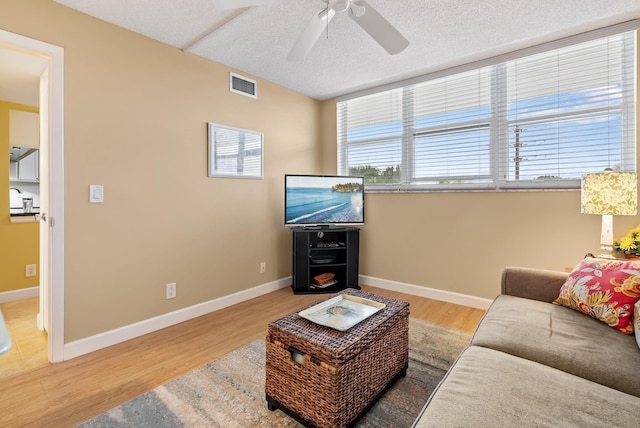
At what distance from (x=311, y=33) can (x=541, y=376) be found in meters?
2.07

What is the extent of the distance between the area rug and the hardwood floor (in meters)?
0.13

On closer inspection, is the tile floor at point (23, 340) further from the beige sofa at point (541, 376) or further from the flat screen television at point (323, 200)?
the beige sofa at point (541, 376)

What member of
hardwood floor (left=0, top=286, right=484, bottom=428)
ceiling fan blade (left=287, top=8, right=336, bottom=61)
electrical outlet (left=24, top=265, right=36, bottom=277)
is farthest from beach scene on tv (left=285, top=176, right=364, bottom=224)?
electrical outlet (left=24, top=265, right=36, bottom=277)

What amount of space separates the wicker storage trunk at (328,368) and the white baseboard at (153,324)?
4.85 ft

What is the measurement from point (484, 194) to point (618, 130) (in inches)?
41.3

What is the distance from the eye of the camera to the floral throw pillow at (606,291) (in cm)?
148

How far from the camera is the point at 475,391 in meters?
1.02

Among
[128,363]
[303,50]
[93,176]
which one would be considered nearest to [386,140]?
[303,50]

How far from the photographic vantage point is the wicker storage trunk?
4.36 ft

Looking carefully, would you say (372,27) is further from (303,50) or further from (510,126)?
(510,126)

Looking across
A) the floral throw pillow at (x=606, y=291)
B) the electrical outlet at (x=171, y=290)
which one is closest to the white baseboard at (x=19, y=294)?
the electrical outlet at (x=171, y=290)

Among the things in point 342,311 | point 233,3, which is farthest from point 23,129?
point 342,311

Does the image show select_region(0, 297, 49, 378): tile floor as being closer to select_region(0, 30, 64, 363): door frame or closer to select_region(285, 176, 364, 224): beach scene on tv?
select_region(0, 30, 64, 363): door frame

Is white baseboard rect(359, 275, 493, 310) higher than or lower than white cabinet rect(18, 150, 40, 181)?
lower
